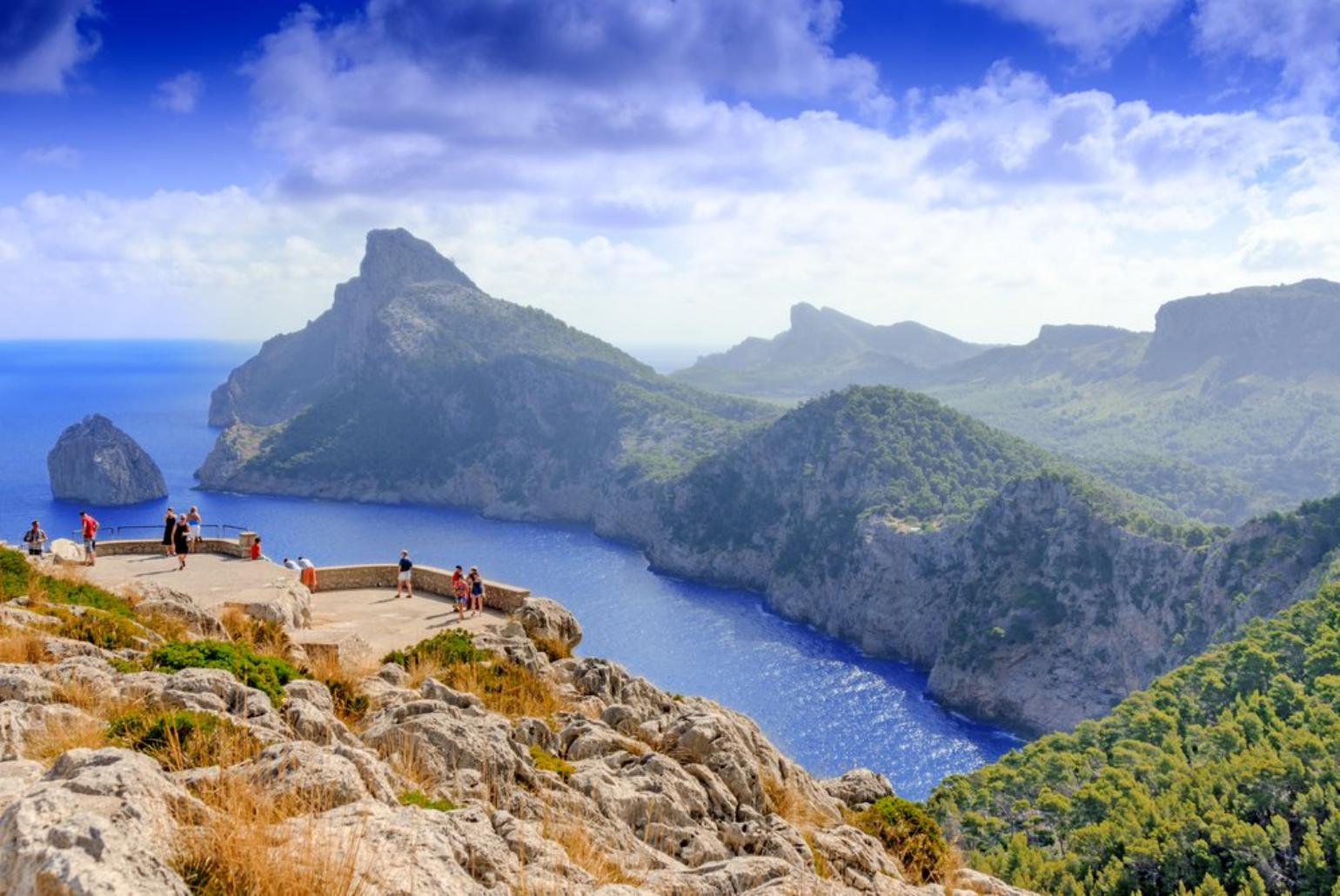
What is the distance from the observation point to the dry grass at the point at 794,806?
47.1ft

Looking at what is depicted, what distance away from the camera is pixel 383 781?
9.12 meters

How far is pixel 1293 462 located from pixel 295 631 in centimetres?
20470

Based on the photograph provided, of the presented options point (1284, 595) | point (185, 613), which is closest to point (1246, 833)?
point (185, 613)

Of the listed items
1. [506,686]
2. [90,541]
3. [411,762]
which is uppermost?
[411,762]

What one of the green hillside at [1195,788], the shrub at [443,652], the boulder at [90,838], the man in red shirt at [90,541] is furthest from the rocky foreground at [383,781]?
the green hillside at [1195,788]

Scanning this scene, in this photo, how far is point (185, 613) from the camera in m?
18.7

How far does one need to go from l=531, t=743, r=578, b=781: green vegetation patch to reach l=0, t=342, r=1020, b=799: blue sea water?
3686 centimetres

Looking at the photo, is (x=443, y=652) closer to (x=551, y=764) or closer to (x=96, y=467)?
(x=551, y=764)

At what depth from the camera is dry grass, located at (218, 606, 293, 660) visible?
57.1 feet

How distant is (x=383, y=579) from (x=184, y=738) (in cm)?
1954

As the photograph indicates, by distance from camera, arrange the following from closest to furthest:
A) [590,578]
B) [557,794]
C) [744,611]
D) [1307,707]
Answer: [557,794] → [1307,707] → [744,611] → [590,578]

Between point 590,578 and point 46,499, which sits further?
point 46,499

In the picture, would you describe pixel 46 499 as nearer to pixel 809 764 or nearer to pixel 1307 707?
pixel 809 764

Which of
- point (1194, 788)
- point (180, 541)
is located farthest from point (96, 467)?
point (1194, 788)
